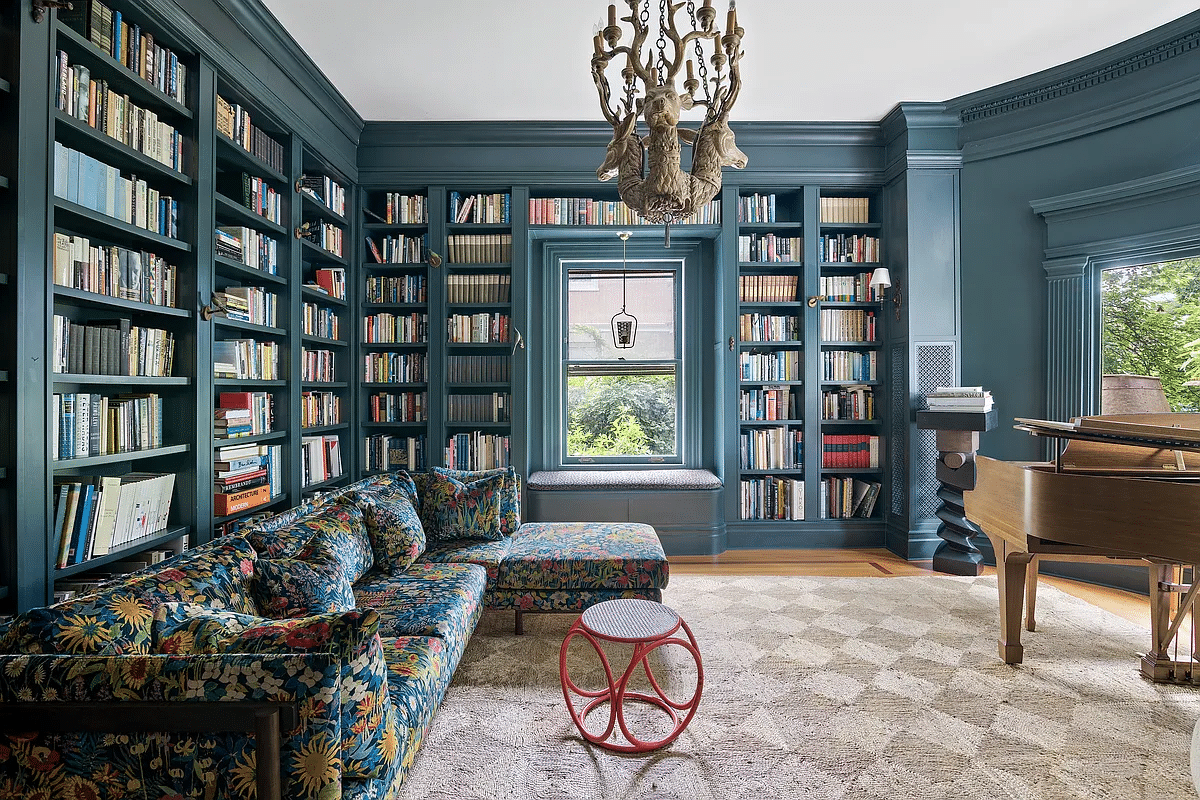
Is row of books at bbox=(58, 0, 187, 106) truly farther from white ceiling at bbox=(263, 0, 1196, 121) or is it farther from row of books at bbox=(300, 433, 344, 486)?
row of books at bbox=(300, 433, 344, 486)

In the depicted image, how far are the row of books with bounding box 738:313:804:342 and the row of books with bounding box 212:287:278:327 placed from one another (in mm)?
3216

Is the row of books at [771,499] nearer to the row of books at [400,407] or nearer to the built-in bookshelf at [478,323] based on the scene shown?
the built-in bookshelf at [478,323]

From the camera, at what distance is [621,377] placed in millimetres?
5070

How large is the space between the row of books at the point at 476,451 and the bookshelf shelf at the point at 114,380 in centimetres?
207

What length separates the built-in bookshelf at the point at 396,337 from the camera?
4.49m

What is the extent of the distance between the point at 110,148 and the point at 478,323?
8.21ft

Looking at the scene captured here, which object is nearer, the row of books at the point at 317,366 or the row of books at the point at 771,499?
the row of books at the point at 317,366

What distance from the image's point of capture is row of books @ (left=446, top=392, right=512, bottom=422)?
459cm

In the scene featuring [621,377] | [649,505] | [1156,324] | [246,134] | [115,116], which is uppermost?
[246,134]

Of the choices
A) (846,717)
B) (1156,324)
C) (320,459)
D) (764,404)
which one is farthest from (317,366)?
(1156,324)

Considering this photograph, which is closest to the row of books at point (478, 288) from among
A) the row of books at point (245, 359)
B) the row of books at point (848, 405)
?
the row of books at point (245, 359)

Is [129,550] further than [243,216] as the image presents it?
No

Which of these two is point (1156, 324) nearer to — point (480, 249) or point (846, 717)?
point (846, 717)

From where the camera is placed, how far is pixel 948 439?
157 inches
